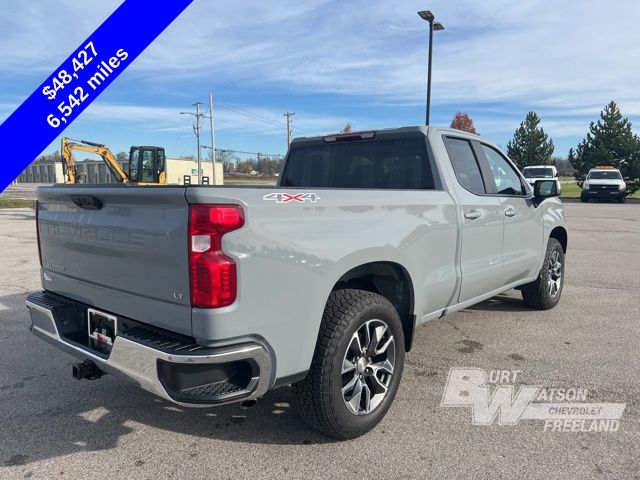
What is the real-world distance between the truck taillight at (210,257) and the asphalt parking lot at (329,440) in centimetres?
85

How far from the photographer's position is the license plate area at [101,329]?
2855 millimetres

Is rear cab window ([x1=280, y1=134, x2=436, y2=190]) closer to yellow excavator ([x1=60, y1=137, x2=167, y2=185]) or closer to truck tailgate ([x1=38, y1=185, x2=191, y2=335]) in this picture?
Result: truck tailgate ([x1=38, y1=185, x2=191, y2=335])

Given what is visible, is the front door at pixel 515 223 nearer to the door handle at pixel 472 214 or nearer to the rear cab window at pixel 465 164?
the rear cab window at pixel 465 164

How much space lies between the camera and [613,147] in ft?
130

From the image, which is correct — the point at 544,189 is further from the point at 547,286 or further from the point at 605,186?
the point at 605,186

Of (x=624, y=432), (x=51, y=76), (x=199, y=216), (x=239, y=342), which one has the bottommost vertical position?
(x=624, y=432)

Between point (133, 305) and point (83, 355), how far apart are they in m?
0.50

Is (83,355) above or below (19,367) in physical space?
above

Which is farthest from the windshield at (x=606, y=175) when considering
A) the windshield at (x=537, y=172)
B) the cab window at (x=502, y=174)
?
the cab window at (x=502, y=174)

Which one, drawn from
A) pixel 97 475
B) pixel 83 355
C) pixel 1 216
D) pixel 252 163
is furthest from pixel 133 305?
pixel 252 163

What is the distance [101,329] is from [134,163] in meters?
20.8

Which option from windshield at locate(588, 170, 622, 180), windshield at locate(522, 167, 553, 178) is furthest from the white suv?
windshield at locate(522, 167, 553, 178)

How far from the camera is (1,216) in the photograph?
64.9 feet

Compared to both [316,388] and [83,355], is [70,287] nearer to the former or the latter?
[83,355]
